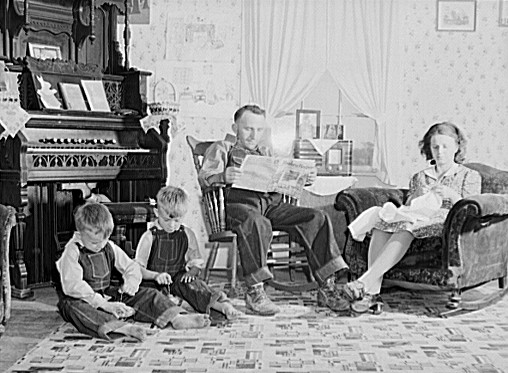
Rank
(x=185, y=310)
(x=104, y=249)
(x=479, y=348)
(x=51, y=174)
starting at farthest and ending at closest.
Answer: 1. (x=51, y=174)
2. (x=185, y=310)
3. (x=104, y=249)
4. (x=479, y=348)

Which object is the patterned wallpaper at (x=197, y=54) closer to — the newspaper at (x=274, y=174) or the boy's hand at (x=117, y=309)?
the newspaper at (x=274, y=174)

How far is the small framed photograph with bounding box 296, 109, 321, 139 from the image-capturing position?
6250 millimetres

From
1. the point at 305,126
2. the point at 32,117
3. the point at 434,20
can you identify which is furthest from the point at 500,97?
the point at 32,117

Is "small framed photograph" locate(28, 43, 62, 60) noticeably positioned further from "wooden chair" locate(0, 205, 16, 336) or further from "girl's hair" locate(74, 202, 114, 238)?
"wooden chair" locate(0, 205, 16, 336)

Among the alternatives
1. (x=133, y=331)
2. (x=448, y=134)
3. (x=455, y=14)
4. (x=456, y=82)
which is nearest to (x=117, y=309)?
(x=133, y=331)

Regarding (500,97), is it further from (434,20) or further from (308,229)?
(308,229)

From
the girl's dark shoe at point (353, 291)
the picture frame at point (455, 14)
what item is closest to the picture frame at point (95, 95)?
the girl's dark shoe at point (353, 291)

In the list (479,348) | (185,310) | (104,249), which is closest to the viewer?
(479,348)

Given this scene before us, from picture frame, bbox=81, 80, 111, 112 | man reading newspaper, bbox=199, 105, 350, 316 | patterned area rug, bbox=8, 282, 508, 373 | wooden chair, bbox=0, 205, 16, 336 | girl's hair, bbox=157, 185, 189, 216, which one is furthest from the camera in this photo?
picture frame, bbox=81, 80, 111, 112

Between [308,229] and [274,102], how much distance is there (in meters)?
2.12

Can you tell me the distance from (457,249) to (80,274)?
190 cm

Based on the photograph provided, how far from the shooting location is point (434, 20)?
20.1 ft

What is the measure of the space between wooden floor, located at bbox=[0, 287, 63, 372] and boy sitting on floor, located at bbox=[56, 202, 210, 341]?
19 cm

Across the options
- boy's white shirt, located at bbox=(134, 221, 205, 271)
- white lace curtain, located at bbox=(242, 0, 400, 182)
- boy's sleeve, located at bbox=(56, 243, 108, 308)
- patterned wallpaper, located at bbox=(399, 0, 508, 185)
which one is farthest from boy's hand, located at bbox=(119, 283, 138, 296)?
patterned wallpaper, located at bbox=(399, 0, 508, 185)
